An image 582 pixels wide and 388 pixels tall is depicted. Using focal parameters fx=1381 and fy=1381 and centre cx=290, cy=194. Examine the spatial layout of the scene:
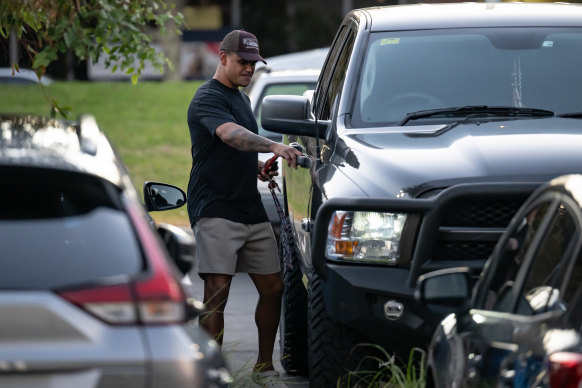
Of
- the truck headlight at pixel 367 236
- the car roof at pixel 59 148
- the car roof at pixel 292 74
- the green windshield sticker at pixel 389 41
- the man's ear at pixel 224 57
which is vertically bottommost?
the car roof at pixel 292 74

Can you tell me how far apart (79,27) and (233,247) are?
195 cm

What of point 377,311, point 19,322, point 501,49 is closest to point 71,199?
point 19,322

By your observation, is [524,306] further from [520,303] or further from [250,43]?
[250,43]

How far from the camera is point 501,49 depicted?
7.44 meters

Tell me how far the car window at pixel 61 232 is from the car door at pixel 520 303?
42.7 inches

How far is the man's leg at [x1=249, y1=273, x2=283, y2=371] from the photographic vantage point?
313 inches

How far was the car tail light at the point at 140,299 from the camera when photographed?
3.89 m

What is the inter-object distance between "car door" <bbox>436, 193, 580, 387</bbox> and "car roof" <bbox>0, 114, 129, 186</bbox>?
1.22 metres

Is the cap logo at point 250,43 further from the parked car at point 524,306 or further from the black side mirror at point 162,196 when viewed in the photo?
the parked car at point 524,306

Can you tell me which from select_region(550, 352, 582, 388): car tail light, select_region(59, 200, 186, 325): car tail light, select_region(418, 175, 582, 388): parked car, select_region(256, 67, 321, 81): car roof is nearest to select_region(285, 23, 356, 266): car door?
select_region(418, 175, 582, 388): parked car

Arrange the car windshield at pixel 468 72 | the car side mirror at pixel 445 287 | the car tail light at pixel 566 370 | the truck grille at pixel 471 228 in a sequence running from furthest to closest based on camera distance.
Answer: the car windshield at pixel 468 72 < the truck grille at pixel 471 228 < the car side mirror at pixel 445 287 < the car tail light at pixel 566 370

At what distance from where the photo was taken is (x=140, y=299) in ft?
12.9

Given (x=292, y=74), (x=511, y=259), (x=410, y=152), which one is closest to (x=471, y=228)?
(x=410, y=152)

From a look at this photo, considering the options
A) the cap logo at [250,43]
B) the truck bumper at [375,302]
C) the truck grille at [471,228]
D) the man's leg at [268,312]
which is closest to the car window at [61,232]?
the truck bumper at [375,302]
